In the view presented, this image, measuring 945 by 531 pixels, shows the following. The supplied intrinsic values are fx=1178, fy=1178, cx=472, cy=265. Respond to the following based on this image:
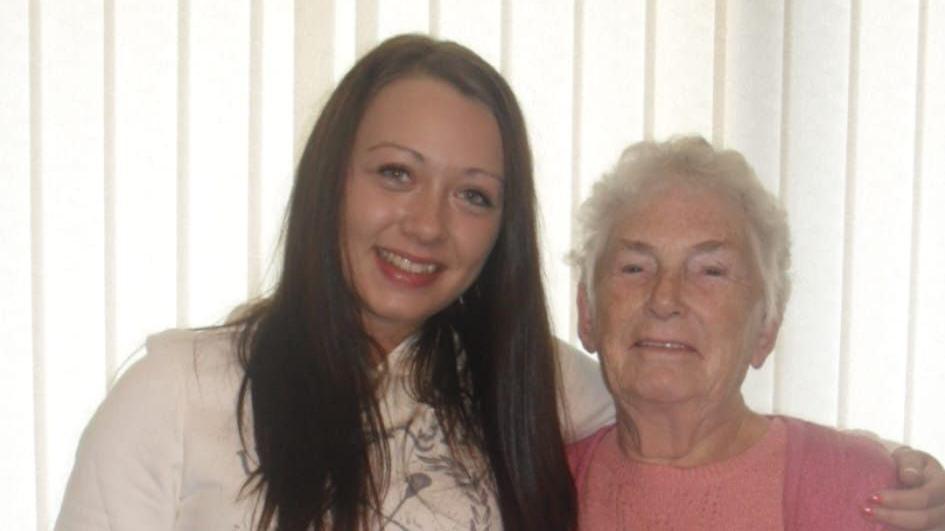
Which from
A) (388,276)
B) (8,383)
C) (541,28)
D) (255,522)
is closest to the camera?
(255,522)

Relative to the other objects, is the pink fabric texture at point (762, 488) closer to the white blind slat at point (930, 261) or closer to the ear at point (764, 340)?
the ear at point (764, 340)

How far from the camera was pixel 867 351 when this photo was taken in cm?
267

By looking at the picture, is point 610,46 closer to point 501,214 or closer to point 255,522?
point 501,214

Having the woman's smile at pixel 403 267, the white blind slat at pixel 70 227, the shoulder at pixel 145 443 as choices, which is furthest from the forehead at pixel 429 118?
the white blind slat at pixel 70 227

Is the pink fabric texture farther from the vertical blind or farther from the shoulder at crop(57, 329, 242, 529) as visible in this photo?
the vertical blind

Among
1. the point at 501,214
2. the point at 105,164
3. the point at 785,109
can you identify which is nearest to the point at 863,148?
the point at 785,109

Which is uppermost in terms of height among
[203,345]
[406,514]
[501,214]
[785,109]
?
[785,109]

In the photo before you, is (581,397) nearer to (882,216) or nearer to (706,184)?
(706,184)

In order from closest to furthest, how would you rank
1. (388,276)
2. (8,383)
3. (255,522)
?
(255,522), (388,276), (8,383)

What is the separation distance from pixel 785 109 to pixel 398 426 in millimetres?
1471

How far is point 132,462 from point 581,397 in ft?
2.38

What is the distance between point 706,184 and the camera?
5.55ft

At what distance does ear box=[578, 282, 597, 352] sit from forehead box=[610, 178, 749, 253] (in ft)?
0.39

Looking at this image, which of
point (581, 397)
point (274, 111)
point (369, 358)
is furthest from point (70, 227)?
point (581, 397)
